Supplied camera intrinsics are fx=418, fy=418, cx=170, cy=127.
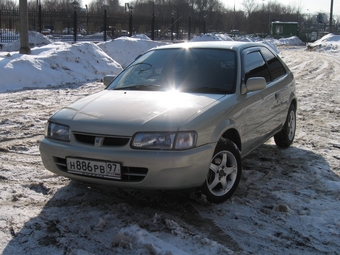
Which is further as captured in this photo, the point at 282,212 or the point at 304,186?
the point at 304,186

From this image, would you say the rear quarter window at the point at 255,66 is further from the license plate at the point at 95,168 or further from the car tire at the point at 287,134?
the license plate at the point at 95,168

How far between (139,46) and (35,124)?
13525 millimetres

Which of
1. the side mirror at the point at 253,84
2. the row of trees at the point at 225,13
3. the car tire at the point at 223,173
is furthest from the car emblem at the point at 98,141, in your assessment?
the row of trees at the point at 225,13

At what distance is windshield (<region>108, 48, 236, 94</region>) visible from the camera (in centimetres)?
436

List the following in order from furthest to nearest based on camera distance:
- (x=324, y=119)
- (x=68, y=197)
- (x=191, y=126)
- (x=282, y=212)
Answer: (x=324, y=119), (x=68, y=197), (x=282, y=212), (x=191, y=126)

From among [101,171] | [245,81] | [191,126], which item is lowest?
[101,171]

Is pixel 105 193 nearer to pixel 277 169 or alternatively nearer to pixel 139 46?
pixel 277 169

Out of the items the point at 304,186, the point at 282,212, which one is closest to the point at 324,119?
the point at 304,186

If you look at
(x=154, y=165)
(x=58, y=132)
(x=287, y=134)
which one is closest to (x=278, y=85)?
(x=287, y=134)

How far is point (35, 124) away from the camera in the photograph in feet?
22.7

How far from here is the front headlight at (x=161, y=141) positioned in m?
3.36

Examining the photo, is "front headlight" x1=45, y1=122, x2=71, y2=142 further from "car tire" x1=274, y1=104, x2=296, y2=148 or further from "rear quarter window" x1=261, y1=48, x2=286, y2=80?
"car tire" x1=274, y1=104, x2=296, y2=148

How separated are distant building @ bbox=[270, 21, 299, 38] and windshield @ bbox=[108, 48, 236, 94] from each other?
58.2 metres

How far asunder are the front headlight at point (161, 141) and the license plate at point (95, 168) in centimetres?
25
